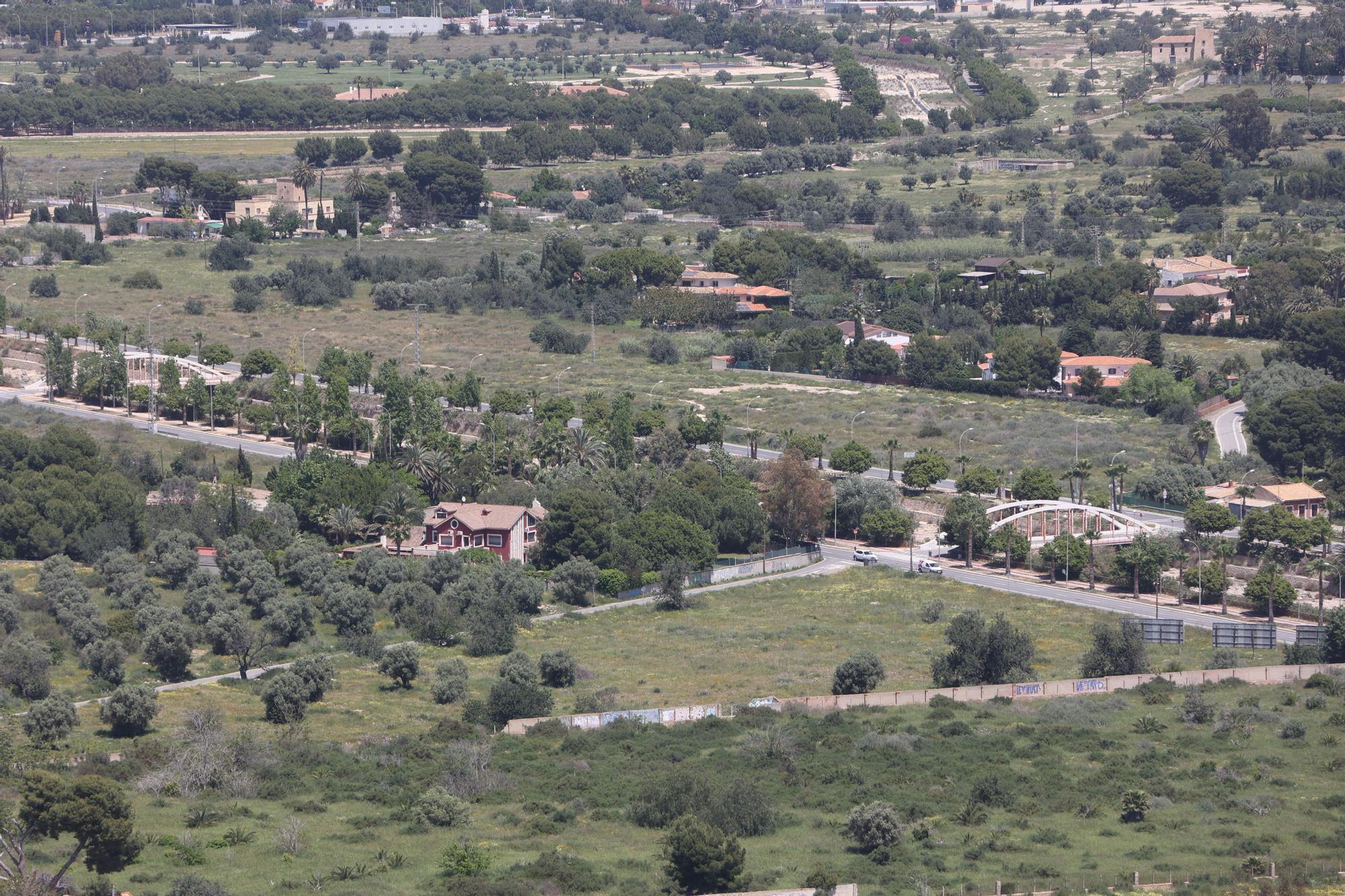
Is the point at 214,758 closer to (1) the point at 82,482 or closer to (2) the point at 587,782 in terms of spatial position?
(2) the point at 587,782

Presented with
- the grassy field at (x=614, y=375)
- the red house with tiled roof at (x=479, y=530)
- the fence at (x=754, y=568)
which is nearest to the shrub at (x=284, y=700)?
the fence at (x=754, y=568)

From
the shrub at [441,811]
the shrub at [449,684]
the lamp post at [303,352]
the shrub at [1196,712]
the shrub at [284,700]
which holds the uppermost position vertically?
the shrub at [441,811]

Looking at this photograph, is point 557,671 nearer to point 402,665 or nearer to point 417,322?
point 402,665

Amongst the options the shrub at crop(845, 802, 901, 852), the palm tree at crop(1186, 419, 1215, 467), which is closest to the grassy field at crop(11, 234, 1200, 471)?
the palm tree at crop(1186, 419, 1215, 467)

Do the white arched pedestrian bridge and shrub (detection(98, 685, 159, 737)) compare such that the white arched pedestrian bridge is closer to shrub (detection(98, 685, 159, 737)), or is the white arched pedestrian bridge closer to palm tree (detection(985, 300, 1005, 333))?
shrub (detection(98, 685, 159, 737))

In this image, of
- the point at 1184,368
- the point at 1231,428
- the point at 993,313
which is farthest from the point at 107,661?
the point at 993,313

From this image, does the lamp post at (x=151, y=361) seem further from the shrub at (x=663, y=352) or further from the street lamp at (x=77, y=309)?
the shrub at (x=663, y=352)

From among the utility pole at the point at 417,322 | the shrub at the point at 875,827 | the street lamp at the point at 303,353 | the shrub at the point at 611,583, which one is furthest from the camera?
the utility pole at the point at 417,322
